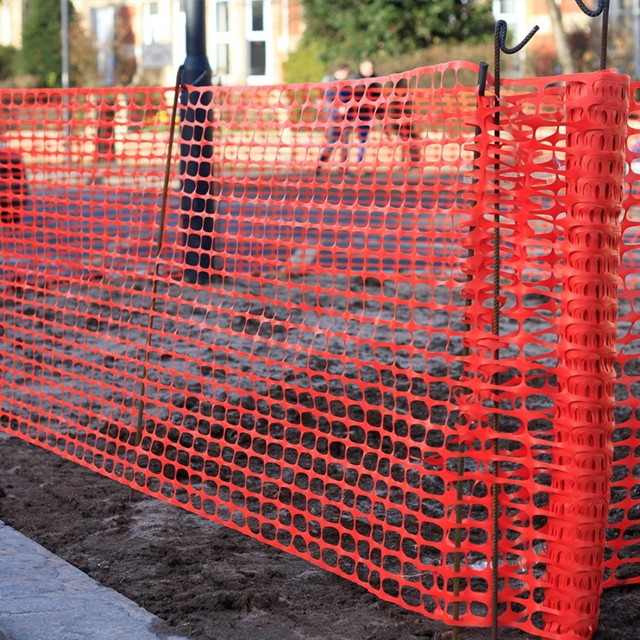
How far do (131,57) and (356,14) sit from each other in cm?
1429

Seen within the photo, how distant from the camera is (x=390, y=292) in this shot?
11250 millimetres

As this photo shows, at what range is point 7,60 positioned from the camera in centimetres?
4962

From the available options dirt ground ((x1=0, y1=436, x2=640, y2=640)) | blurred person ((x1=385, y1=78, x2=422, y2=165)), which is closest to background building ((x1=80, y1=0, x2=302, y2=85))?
blurred person ((x1=385, y1=78, x2=422, y2=165))

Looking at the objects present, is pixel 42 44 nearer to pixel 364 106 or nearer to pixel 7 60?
pixel 7 60

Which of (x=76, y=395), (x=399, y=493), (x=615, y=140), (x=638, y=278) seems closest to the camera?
(x=615, y=140)

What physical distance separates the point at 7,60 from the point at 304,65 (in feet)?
56.2

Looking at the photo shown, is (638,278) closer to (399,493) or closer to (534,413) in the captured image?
(399,493)

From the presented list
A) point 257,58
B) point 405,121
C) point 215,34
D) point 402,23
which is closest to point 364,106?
point 405,121

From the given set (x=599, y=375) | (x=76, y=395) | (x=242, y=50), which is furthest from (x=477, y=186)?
(x=242, y=50)

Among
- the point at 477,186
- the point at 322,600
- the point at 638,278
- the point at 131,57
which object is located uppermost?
the point at 131,57

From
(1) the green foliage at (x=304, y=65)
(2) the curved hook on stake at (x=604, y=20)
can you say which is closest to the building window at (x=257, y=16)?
(1) the green foliage at (x=304, y=65)

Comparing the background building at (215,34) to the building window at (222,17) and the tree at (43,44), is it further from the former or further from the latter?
the tree at (43,44)

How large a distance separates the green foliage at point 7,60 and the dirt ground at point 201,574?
4713 cm

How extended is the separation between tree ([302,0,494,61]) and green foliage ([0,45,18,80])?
19174 millimetres
